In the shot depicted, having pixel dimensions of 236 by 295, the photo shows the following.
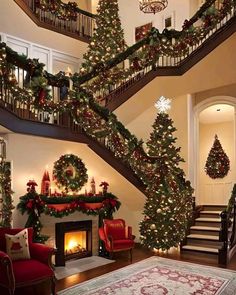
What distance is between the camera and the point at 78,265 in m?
6.59

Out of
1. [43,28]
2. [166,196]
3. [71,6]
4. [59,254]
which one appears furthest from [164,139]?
[71,6]

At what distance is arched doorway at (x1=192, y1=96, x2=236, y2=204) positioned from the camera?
9719 millimetres

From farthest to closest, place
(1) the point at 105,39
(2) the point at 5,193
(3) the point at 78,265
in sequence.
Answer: (1) the point at 105,39
(3) the point at 78,265
(2) the point at 5,193

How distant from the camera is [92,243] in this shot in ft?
24.8

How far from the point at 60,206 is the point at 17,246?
1885 millimetres

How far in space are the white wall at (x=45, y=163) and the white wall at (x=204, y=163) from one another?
135 inches

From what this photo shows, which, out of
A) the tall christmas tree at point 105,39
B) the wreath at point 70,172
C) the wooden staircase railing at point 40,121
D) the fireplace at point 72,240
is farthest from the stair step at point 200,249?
the tall christmas tree at point 105,39

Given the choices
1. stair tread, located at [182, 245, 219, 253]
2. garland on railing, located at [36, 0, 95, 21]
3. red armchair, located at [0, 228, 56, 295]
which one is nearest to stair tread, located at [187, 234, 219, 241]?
stair tread, located at [182, 245, 219, 253]

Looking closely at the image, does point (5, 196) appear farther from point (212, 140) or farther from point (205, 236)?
point (212, 140)

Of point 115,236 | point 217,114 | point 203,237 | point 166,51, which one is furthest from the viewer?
point 217,114

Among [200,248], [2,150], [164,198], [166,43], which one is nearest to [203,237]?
[200,248]

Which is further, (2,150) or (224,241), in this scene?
(224,241)

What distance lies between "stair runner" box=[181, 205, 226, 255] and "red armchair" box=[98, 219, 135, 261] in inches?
62.2

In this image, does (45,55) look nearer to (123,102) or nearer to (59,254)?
(123,102)
